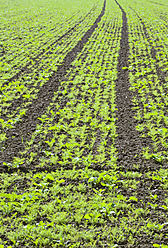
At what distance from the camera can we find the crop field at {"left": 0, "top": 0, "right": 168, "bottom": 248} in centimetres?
361

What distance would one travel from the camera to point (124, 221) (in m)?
3.71

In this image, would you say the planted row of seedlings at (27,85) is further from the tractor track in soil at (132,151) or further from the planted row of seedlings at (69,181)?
the tractor track in soil at (132,151)

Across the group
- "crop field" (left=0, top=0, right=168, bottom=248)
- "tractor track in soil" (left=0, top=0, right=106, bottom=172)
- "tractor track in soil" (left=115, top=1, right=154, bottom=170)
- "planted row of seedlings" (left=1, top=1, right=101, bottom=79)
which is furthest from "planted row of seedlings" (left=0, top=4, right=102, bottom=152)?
"tractor track in soil" (left=115, top=1, right=154, bottom=170)

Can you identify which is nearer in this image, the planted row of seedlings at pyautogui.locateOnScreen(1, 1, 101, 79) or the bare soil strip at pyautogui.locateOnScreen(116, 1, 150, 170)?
the bare soil strip at pyautogui.locateOnScreen(116, 1, 150, 170)

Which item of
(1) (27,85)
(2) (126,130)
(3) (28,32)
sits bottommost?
(2) (126,130)

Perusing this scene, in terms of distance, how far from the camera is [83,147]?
5492mm

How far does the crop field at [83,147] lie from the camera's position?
142 inches

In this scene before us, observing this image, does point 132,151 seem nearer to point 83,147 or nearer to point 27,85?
point 83,147

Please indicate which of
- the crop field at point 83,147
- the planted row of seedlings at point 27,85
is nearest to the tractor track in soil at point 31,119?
the crop field at point 83,147

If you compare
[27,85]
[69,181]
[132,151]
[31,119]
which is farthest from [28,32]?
[69,181]

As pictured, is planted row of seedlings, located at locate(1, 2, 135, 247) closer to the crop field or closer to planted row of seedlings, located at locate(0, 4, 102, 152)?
the crop field

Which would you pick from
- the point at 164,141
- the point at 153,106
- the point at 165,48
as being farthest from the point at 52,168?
the point at 165,48

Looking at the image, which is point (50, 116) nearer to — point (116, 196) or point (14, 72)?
point (116, 196)

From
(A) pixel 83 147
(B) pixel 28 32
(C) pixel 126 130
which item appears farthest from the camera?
(B) pixel 28 32
